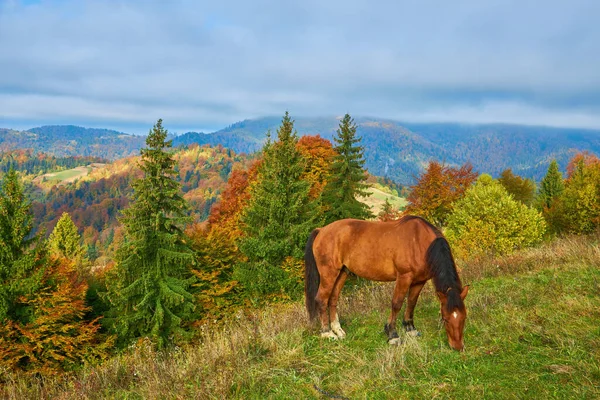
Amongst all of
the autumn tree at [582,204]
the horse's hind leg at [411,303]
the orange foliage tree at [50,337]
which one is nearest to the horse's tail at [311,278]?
the horse's hind leg at [411,303]

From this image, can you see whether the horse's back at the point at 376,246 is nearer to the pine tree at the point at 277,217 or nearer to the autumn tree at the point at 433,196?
the pine tree at the point at 277,217

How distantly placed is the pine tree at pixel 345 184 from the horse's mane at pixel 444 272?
22804 millimetres

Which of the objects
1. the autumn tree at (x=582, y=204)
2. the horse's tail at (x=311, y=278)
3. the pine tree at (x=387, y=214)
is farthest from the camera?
the pine tree at (x=387, y=214)

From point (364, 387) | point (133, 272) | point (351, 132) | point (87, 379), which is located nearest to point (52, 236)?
point (133, 272)

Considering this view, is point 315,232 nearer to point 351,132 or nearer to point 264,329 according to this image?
point 264,329

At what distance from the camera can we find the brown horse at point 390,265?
548 centimetres

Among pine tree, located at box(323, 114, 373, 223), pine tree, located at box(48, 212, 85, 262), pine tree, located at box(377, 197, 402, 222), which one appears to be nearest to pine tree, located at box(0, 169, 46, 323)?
pine tree, located at box(323, 114, 373, 223)

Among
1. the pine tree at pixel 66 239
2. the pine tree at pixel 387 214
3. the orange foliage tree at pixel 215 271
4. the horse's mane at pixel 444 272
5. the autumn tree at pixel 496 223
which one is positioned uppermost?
the horse's mane at pixel 444 272

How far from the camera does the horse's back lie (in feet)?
19.6

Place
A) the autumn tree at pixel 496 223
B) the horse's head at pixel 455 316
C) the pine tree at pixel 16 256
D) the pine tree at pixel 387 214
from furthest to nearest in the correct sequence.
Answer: the pine tree at pixel 387 214 < the autumn tree at pixel 496 223 < the pine tree at pixel 16 256 < the horse's head at pixel 455 316

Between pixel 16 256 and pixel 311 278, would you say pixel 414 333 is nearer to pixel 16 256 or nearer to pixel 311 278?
pixel 311 278

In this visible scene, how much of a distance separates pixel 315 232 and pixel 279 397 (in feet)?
10.9

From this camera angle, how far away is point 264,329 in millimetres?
6699

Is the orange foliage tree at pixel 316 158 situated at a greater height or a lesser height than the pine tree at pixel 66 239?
greater
